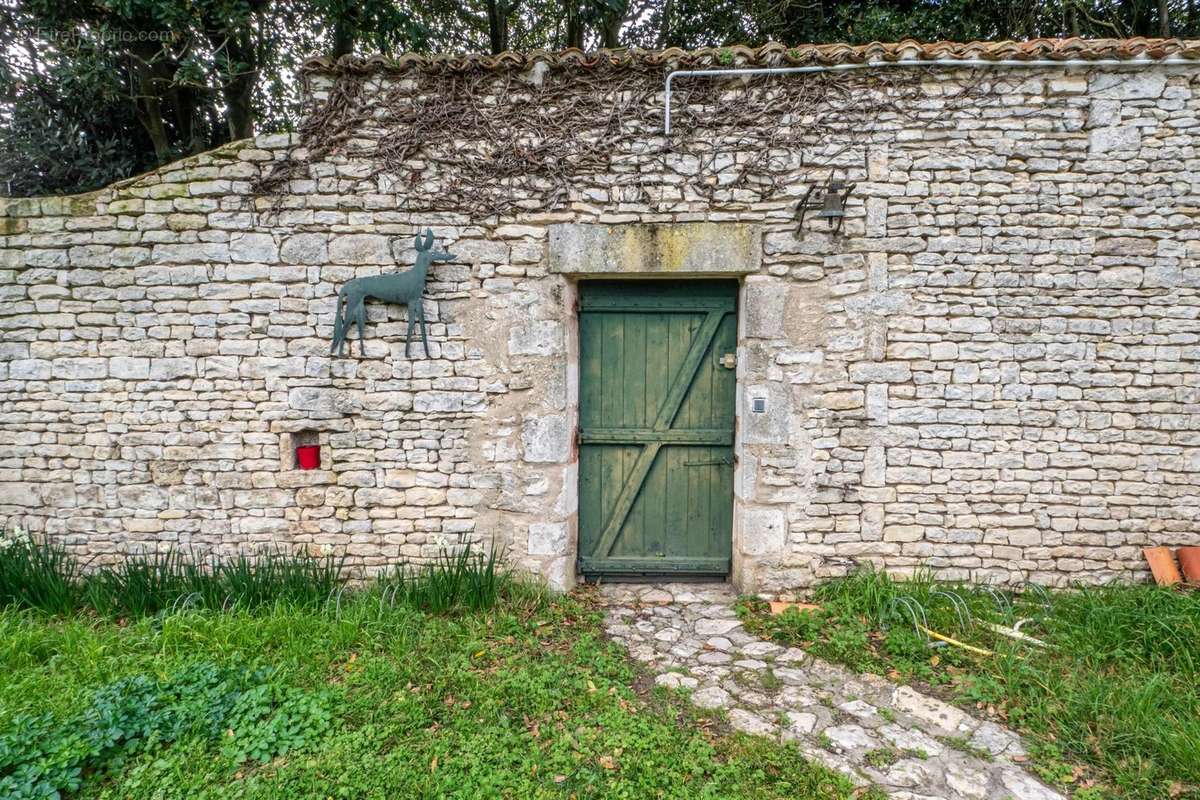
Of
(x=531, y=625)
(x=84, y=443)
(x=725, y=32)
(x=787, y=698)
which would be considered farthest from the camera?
(x=725, y=32)

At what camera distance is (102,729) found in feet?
8.02

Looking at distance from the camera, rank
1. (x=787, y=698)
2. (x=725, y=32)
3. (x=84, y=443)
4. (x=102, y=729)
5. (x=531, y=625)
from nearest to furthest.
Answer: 1. (x=102, y=729)
2. (x=787, y=698)
3. (x=531, y=625)
4. (x=84, y=443)
5. (x=725, y=32)

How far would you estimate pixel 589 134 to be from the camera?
12.1 ft

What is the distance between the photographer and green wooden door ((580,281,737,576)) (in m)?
3.98

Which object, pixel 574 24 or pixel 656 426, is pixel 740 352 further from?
pixel 574 24

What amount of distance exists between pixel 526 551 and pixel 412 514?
852 mm

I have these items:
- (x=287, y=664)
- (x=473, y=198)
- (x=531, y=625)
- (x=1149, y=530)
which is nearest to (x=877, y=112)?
(x=473, y=198)

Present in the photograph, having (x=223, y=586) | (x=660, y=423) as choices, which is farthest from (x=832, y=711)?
(x=223, y=586)

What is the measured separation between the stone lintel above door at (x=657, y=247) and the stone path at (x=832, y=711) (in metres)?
2.37

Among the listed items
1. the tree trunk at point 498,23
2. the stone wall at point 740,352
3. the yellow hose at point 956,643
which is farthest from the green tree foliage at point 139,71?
the yellow hose at point 956,643

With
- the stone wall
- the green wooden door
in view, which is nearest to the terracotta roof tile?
the stone wall

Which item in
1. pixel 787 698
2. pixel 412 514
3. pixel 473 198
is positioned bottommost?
pixel 787 698

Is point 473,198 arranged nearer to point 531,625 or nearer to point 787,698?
point 531,625

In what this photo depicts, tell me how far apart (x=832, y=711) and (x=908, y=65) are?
395 cm
